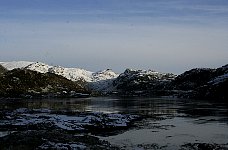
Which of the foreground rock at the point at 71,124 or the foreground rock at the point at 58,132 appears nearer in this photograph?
the foreground rock at the point at 58,132

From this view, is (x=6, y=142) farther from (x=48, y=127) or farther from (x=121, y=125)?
(x=121, y=125)

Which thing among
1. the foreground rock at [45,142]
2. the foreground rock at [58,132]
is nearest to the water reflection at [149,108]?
the foreground rock at [58,132]

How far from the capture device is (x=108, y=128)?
67.2m

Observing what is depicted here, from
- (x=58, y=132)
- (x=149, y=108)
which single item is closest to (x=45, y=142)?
(x=58, y=132)

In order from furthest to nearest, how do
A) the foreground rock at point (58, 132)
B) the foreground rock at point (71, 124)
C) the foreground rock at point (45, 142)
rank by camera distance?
the foreground rock at point (71, 124), the foreground rock at point (58, 132), the foreground rock at point (45, 142)

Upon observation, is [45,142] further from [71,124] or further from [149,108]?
[149,108]

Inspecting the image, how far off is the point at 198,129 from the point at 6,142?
122ft

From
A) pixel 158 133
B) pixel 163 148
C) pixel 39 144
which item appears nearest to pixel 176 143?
pixel 163 148

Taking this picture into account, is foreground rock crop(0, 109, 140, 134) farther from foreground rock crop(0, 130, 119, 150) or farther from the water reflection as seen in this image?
the water reflection

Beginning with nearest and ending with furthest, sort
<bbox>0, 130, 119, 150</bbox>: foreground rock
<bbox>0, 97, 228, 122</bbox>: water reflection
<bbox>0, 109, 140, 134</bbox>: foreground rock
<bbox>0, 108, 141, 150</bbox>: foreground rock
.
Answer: <bbox>0, 130, 119, 150</bbox>: foreground rock < <bbox>0, 108, 141, 150</bbox>: foreground rock < <bbox>0, 109, 140, 134</bbox>: foreground rock < <bbox>0, 97, 228, 122</bbox>: water reflection

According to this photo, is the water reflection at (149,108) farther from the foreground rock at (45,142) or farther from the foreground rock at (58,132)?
the foreground rock at (45,142)

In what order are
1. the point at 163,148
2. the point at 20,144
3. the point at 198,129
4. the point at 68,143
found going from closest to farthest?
the point at 20,144 < the point at 68,143 < the point at 163,148 < the point at 198,129

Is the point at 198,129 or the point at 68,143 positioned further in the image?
the point at 198,129

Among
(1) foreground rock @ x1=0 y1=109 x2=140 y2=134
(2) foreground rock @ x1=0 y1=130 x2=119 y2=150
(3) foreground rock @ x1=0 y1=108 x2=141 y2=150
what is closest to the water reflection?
(3) foreground rock @ x1=0 y1=108 x2=141 y2=150
